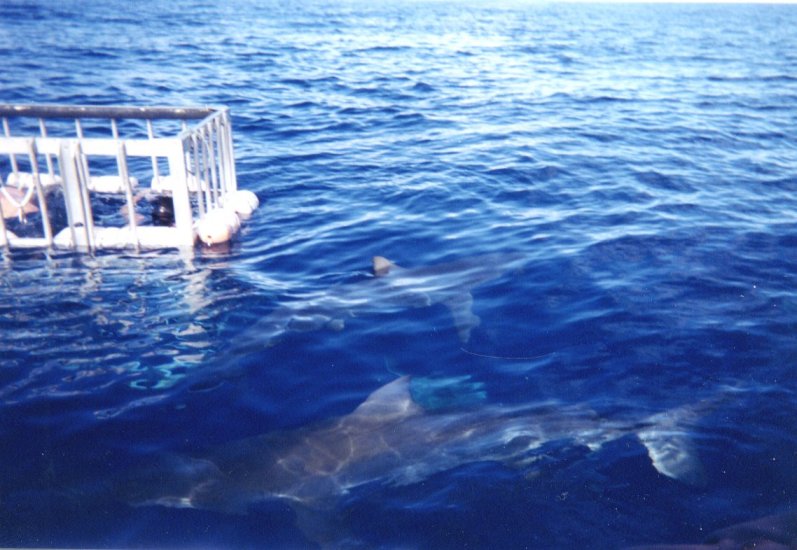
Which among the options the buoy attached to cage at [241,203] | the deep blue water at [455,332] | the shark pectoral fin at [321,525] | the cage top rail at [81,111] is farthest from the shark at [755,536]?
the cage top rail at [81,111]

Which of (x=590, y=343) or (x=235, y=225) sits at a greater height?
(x=235, y=225)

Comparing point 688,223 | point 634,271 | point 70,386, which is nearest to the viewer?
point 70,386

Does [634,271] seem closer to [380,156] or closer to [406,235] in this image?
[406,235]

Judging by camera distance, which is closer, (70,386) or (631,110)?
(70,386)

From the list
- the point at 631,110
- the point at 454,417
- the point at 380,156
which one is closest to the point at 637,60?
the point at 631,110

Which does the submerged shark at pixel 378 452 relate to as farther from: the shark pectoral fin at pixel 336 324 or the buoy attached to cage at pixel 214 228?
the buoy attached to cage at pixel 214 228

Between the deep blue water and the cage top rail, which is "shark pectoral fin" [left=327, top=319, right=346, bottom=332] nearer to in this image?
the deep blue water

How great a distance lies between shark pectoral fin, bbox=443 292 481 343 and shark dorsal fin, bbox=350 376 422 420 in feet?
4.79

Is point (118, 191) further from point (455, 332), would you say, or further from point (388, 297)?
point (455, 332)

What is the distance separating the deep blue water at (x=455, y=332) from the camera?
18.0 feet

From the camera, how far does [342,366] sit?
766cm

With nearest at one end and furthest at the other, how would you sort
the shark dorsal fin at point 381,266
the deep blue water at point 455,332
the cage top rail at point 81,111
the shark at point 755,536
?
the shark at point 755,536 < the deep blue water at point 455,332 < the shark dorsal fin at point 381,266 < the cage top rail at point 81,111

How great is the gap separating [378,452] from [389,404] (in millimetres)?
750

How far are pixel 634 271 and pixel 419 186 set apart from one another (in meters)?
5.52
